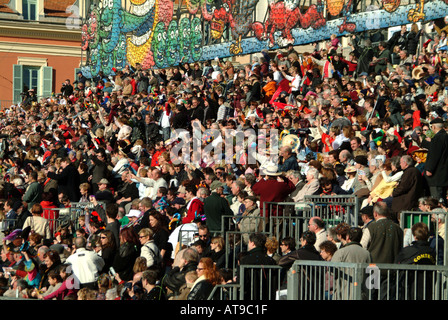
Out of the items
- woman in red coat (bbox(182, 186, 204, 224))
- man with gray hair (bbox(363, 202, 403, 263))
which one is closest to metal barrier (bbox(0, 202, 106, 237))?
woman in red coat (bbox(182, 186, 204, 224))

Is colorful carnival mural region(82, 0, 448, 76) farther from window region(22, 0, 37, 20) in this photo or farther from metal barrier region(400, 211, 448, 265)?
window region(22, 0, 37, 20)

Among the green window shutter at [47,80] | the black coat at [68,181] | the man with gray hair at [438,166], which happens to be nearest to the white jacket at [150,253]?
the man with gray hair at [438,166]

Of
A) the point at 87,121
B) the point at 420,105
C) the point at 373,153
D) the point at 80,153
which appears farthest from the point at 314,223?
the point at 87,121

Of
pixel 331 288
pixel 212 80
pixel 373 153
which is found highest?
pixel 212 80

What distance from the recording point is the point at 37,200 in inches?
717

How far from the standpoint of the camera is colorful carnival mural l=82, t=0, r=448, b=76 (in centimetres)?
2273

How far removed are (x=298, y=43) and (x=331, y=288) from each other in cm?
1631

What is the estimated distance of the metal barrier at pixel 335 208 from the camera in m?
12.4

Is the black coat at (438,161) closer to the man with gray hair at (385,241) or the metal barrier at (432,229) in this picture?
the metal barrier at (432,229)

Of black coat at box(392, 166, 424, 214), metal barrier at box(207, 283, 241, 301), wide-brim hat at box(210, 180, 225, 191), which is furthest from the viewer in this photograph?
wide-brim hat at box(210, 180, 225, 191)

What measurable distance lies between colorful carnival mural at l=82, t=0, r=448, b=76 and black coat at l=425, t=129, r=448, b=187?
27.7ft

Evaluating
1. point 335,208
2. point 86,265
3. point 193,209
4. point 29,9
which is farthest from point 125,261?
point 29,9

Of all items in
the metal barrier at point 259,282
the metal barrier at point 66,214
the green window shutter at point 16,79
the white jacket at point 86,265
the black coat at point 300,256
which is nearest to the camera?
the black coat at point 300,256
